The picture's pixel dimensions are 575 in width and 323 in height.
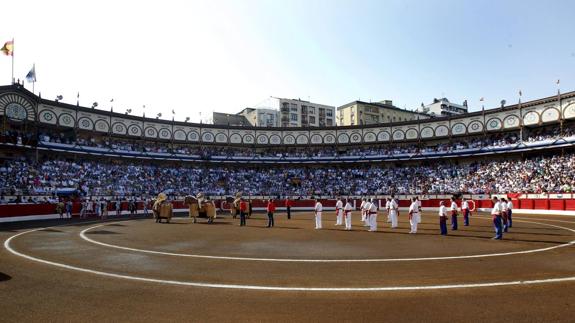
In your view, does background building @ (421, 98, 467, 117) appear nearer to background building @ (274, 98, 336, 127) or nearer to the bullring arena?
background building @ (274, 98, 336, 127)

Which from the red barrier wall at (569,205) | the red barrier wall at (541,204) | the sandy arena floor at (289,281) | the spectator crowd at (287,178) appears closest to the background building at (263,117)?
the spectator crowd at (287,178)

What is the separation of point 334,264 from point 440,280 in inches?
124

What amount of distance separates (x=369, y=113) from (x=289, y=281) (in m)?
87.1

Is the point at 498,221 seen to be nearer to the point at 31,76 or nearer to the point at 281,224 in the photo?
the point at 281,224

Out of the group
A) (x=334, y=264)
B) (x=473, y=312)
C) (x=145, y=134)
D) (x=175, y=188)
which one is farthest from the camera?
(x=145, y=134)

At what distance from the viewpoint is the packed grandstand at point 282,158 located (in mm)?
44250

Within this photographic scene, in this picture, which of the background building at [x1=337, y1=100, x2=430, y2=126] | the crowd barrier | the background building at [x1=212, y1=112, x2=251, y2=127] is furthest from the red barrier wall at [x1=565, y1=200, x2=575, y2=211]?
the background building at [x1=212, y1=112, x2=251, y2=127]

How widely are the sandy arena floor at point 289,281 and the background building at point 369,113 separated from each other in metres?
77.1

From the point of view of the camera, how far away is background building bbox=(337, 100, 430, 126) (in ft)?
299

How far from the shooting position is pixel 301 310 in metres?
6.82

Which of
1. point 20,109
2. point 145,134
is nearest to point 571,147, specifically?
point 145,134

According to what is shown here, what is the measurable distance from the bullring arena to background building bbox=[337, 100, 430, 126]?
2823 centimetres

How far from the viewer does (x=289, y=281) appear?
9070mm

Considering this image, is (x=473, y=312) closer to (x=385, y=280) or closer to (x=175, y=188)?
(x=385, y=280)
